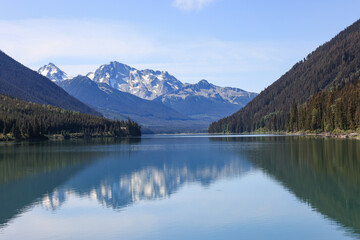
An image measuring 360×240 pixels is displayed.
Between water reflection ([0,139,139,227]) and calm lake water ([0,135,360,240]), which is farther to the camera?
water reflection ([0,139,139,227])

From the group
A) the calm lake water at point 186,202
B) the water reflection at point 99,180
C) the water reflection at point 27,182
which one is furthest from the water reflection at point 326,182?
the water reflection at point 27,182

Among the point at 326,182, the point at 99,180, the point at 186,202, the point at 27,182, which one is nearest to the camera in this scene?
the point at 186,202

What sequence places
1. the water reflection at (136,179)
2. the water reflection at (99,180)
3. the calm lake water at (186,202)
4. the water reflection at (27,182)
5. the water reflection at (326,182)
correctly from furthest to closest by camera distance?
the water reflection at (136,179) < the water reflection at (99,180) < the water reflection at (27,182) < the water reflection at (326,182) < the calm lake water at (186,202)

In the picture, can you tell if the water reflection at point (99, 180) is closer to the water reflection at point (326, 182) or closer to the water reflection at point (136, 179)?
the water reflection at point (136, 179)

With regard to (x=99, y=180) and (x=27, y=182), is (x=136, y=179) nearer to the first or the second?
(x=99, y=180)

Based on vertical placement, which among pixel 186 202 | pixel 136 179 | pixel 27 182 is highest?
pixel 27 182

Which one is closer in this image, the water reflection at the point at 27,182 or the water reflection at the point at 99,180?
the water reflection at the point at 27,182

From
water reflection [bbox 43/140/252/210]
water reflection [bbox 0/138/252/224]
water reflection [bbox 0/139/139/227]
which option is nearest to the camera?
water reflection [bbox 0/139/139/227]

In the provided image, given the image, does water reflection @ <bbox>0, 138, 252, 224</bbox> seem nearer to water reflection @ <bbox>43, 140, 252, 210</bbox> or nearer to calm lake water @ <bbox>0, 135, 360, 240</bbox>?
water reflection @ <bbox>43, 140, 252, 210</bbox>

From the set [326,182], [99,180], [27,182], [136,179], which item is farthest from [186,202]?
[27,182]

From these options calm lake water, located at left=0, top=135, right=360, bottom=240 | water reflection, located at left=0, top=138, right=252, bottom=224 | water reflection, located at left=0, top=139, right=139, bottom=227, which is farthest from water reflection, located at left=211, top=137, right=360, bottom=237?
water reflection, located at left=0, top=139, right=139, bottom=227

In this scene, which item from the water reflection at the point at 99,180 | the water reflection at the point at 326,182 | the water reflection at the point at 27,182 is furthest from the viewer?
the water reflection at the point at 99,180

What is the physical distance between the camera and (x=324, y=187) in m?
48.5

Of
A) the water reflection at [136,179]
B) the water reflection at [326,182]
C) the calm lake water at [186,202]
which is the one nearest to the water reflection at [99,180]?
the water reflection at [136,179]
